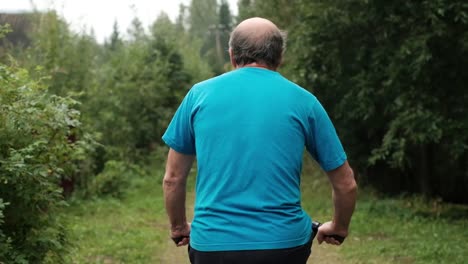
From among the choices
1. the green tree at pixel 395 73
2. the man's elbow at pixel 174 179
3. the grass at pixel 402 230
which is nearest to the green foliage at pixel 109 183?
the grass at pixel 402 230

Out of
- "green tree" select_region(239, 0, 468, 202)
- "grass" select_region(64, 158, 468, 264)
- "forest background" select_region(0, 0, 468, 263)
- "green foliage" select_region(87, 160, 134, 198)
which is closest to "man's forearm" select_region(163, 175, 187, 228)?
"forest background" select_region(0, 0, 468, 263)

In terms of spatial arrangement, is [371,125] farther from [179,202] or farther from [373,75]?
[179,202]

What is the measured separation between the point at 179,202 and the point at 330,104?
10131mm

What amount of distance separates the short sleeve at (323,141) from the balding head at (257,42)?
0.30 m

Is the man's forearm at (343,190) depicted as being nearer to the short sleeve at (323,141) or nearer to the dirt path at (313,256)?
the short sleeve at (323,141)

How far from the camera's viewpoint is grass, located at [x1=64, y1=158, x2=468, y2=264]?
25.4 ft

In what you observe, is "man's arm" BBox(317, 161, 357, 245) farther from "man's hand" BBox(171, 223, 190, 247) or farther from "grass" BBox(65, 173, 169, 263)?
"grass" BBox(65, 173, 169, 263)

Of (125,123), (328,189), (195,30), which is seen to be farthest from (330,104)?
(195,30)

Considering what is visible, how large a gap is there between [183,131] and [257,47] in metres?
0.48

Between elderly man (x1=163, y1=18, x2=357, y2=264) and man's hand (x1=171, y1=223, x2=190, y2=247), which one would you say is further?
man's hand (x1=171, y1=223, x2=190, y2=247)

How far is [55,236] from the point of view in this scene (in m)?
5.49

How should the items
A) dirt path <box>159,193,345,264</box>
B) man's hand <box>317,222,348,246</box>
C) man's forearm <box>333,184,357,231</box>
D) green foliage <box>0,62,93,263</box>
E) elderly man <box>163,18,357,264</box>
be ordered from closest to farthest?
elderly man <box>163,18,357,264</box> < man's forearm <box>333,184,357,231</box> < man's hand <box>317,222,348,246</box> < green foliage <box>0,62,93,263</box> < dirt path <box>159,193,345,264</box>

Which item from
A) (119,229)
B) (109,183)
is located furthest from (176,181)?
(109,183)

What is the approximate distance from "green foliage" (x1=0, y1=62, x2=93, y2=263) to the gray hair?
7.78 feet
